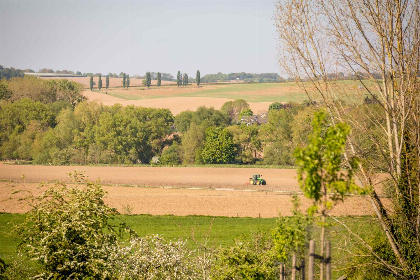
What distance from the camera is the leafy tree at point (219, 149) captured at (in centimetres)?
7950

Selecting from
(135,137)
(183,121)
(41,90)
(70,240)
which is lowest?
(135,137)

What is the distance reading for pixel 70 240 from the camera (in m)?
11.8

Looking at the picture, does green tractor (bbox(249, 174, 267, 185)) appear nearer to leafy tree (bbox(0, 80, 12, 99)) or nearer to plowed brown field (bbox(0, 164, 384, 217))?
plowed brown field (bbox(0, 164, 384, 217))

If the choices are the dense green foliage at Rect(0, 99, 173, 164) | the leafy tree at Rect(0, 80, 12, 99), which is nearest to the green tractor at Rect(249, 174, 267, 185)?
the dense green foliage at Rect(0, 99, 173, 164)

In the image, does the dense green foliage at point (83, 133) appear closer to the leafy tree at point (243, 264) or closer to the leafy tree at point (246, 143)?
the leafy tree at point (246, 143)

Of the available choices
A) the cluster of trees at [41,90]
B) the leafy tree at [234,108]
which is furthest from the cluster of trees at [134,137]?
the leafy tree at [234,108]

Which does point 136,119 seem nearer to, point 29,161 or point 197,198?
point 29,161

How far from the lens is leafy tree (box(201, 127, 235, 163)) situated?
79500mm

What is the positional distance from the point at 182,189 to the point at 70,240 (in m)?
45.3

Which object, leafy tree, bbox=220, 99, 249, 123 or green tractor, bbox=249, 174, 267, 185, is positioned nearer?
green tractor, bbox=249, 174, 267, 185

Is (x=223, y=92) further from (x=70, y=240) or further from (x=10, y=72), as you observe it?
(x=70, y=240)

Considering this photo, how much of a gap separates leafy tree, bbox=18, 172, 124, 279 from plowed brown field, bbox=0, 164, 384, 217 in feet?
67.2

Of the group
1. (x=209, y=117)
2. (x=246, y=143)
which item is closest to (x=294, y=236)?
(x=246, y=143)

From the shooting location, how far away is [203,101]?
135 m
